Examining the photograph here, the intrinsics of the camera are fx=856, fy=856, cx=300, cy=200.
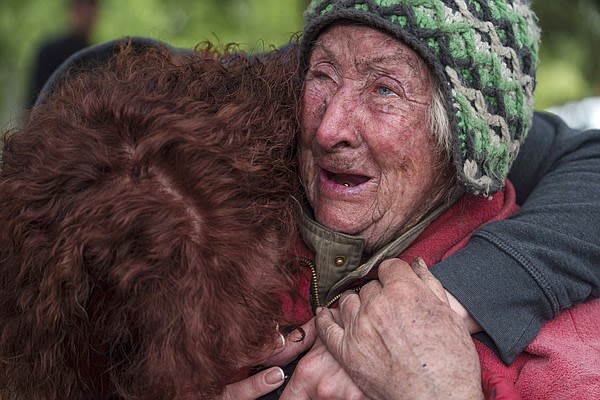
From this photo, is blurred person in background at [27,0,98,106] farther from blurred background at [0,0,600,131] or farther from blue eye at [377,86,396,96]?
blue eye at [377,86,396,96]

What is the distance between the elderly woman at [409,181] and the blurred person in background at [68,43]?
4.48 metres

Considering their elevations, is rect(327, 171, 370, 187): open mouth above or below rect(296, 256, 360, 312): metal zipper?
above

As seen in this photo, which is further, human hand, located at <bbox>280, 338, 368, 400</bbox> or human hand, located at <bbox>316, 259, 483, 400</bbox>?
human hand, located at <bbox>280, 338, 368, 400</bbox>

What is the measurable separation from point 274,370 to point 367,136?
70 centimetres

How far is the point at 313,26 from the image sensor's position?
245 centimetres

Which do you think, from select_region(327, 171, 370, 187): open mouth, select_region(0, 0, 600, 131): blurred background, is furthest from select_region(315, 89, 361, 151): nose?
select_region(0, 0, 600, 131): blurred background

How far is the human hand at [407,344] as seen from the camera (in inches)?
83.0

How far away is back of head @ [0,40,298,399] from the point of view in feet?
6.82

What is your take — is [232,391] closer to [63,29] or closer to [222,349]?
[222,349]

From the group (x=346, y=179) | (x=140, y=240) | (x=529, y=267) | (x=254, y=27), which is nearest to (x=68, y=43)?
(x=254, y=27)

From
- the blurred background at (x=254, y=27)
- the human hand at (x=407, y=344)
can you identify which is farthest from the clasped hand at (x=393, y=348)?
the blurred background at (x=254, y=27)

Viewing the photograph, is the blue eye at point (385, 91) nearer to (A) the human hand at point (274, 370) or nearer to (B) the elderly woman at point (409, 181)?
(B) the elderly woman at point (409, 181)

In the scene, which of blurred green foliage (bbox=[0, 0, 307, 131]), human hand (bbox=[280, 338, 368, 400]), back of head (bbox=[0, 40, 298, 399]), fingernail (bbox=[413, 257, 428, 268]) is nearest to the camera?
back of head (bbox=[0, 40, 298, 399])

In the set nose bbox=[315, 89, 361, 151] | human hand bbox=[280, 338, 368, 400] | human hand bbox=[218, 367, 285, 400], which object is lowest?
human hand bbox=[218, 367, 285, 400]
